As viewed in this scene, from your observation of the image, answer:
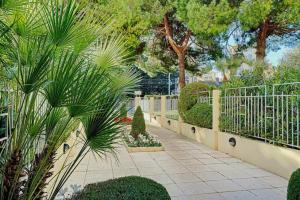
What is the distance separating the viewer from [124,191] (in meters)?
2.68

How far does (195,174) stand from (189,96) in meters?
6.37

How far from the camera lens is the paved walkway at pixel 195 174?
4.74 metres

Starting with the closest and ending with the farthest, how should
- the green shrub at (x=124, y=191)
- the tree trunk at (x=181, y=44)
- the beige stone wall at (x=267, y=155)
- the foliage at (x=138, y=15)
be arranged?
the green shrub at (x=124, y=191), the beige stone wall at (x=267, y=155), the foliage at (x=138, y=15), the tree trunk at (x=181, y=44)

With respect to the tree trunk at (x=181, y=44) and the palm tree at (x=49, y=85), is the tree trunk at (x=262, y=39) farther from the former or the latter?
the palm tree at (x=49, y=85)

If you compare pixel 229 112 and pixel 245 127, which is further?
pixel 229 112

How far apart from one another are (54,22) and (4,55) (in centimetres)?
55

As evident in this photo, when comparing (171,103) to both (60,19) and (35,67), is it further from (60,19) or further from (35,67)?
(35,67)

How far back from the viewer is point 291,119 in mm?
5754

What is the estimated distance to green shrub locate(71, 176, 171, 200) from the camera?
2.62 m

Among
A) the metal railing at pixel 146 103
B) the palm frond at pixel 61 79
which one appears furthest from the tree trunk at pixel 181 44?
the palm frond at pixel 61 79

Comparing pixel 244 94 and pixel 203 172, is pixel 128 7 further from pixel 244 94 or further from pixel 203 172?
pixel 203 172

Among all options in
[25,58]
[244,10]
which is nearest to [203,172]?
[25,58]

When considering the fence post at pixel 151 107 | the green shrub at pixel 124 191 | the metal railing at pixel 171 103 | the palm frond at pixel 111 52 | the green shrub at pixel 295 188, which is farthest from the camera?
the fence post at pixel 151 107

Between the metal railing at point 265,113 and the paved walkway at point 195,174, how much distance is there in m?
0.75
